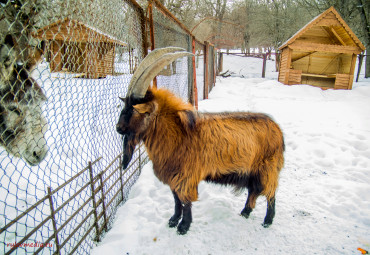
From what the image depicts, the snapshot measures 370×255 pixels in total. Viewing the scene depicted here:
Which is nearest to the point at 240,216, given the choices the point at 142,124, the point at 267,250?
the point at 267,250

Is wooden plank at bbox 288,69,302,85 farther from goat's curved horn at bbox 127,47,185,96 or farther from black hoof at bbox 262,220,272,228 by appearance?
goat's curved horn at bbox 127,47,185,96

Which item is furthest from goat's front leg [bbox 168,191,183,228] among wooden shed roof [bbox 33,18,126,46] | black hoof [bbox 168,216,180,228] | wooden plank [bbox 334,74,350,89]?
wooden plank [bbox 334,74,350,89]

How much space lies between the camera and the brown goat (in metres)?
1.98

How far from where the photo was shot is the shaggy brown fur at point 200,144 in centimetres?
200

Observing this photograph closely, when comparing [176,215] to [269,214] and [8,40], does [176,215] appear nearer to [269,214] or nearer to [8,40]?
[269,214]

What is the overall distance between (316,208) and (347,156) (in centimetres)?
185

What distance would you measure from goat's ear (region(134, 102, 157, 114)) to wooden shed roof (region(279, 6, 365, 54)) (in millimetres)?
11743

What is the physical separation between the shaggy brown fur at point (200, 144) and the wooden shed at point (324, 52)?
1101cm

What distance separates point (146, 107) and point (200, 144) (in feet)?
2.14

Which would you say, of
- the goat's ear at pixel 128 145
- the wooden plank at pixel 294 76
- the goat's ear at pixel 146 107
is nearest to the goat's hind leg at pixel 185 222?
the goat's ear at pixel 128 145

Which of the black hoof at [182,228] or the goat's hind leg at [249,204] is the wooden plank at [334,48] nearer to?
the goat's hind leg at [249,204]

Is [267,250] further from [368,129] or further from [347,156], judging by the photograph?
[368,129]

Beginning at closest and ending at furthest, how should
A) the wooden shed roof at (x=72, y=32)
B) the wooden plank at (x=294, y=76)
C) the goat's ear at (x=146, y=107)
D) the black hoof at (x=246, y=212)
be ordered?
the wooden shed roof at (x=72, y=32), the goat's ear at (x=146, y=107), the black hoof at (x=246, y=212), the wooden plank at (x=294, y=76)

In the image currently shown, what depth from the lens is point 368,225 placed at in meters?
2.33
